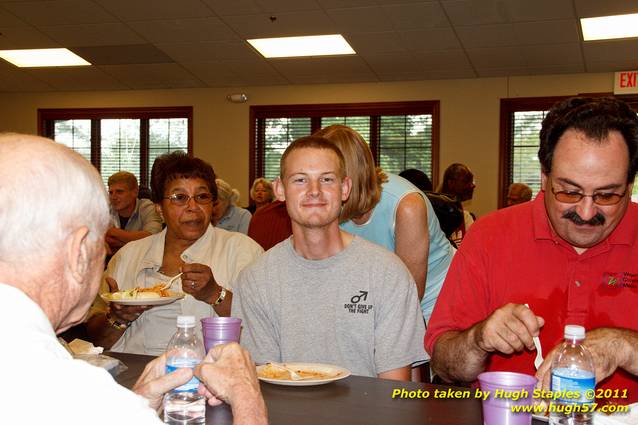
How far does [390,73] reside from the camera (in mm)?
8547

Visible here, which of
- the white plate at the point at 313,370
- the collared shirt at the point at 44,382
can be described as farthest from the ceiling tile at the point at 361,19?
the collared shirt at the point at 44,382

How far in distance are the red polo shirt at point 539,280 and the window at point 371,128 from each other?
7.05 meters

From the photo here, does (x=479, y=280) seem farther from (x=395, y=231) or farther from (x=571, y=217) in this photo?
(x=395, y=231)

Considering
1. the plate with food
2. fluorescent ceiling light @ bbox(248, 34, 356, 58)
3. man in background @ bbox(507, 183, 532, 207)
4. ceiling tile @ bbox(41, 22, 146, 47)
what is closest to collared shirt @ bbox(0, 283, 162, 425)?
the plate with food

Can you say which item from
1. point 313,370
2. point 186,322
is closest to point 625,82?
point 313,370

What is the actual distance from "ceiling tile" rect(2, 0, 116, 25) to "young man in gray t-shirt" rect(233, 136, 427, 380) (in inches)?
197

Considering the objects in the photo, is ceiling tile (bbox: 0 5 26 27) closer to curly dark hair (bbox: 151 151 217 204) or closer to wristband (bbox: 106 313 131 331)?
curly dark hair (bbox: 151 151 217 204)

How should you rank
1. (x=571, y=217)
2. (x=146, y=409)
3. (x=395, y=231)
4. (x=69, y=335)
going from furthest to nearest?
(x=395, y=231), (x=69, y=335), (x=571, y=217), (x=146, y=409)

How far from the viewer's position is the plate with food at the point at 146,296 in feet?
7.75

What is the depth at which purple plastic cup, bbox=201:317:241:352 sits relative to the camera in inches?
64.1

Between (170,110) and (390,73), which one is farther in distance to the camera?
(170,110)

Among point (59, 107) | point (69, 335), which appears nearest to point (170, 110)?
point (59, 107)

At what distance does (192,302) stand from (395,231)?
919 millimetres

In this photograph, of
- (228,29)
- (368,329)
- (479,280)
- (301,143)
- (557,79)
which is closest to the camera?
(479,280)
